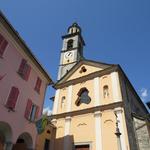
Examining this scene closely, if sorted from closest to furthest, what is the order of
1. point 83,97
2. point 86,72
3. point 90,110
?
point 90,110
point 83,97
point 86,72

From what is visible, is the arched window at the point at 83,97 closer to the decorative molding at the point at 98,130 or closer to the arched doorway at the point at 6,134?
the decorative molding at the point at 98,130

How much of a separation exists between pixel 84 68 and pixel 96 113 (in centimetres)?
638

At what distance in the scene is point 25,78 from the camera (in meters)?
11.5

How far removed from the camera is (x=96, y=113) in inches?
605

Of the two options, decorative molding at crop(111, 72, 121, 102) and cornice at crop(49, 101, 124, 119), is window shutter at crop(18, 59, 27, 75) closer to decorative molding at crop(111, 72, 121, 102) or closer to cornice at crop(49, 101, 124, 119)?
cornice at crop(49, 101, 124, 119)

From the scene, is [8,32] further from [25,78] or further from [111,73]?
[111,73]

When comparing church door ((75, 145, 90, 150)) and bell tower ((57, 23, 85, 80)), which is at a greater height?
bell tower ((57, 23, 85, 80))

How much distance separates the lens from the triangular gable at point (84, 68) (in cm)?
1880

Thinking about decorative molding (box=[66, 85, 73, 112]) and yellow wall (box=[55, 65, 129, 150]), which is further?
decorative molding (box=[66, 85, 73, 112])

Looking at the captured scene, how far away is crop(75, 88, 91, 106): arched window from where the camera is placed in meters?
17.2

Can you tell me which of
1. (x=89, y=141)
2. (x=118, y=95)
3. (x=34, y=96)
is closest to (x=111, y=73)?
(x=118, y=95)

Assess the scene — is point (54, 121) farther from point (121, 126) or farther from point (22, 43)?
point (22, 43)

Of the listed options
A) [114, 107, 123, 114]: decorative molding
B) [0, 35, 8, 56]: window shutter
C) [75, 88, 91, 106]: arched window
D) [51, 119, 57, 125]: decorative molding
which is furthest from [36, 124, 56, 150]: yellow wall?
[0, 35, 8, 56]: window shutter

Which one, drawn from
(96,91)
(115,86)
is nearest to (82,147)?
(96,91)
